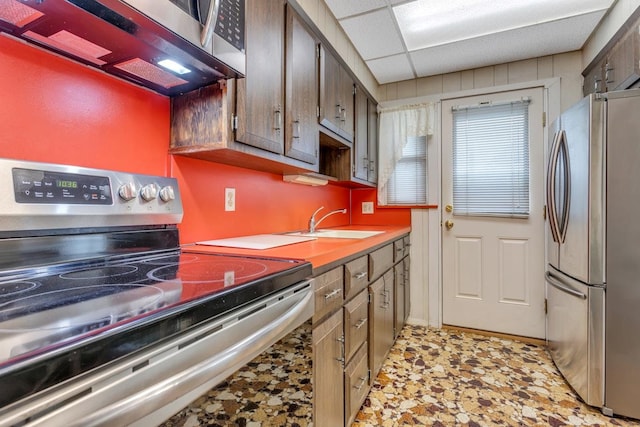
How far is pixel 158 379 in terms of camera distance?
495mm

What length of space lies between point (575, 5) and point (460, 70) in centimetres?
92

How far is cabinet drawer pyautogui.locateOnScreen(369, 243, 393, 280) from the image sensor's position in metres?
1.70

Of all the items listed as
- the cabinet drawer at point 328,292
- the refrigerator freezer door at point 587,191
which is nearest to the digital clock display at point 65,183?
the cabinet drawer at point 328,292

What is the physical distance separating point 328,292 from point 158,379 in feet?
2.48

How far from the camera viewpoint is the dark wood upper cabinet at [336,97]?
183 cm

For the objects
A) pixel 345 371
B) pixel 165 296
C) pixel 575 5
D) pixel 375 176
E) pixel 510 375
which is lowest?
pixel 510 375

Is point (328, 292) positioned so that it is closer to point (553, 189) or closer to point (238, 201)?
point (238, 201)

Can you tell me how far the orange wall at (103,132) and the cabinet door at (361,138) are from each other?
88 cm

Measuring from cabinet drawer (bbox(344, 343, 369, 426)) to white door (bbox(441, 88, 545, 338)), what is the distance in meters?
1.48

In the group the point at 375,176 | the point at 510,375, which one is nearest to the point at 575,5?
the point at 375,176

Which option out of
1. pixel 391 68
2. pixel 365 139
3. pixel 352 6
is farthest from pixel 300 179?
pixel 391 68

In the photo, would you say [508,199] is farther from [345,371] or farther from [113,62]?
[113,62]

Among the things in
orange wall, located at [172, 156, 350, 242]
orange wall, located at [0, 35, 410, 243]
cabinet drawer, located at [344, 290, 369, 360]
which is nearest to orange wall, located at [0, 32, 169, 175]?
orange wall, located at [0, 35, 410, 243]

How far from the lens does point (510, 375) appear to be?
2.01m
